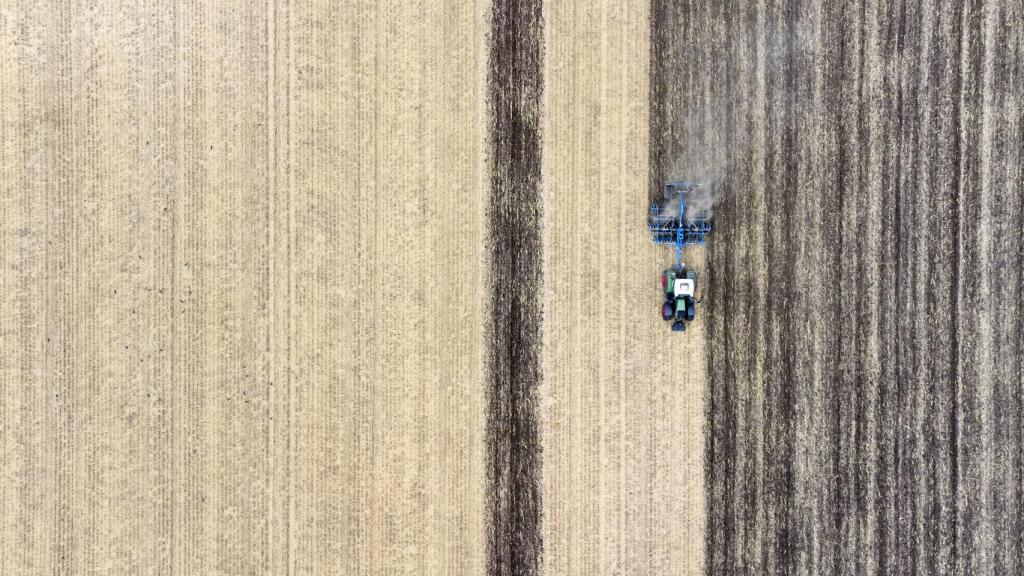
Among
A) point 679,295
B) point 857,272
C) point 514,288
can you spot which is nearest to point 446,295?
point 514,288

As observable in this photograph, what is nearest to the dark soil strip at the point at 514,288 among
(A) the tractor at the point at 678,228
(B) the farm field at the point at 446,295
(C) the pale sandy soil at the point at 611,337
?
(B) the farm field at the point at 446,295

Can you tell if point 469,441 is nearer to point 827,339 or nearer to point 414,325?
point 414,325

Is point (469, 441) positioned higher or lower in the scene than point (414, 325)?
lower

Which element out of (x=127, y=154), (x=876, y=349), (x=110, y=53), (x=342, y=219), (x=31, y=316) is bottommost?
(x=876, y=349)

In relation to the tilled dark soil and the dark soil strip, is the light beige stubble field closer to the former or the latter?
the dark soil strip

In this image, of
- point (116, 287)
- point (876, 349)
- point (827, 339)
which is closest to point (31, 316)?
point (116, 287)

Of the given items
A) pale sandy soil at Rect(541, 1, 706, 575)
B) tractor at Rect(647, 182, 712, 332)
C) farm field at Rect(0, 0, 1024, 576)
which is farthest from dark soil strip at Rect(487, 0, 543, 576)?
tractor at Rect(647, 182, 712, 332)
